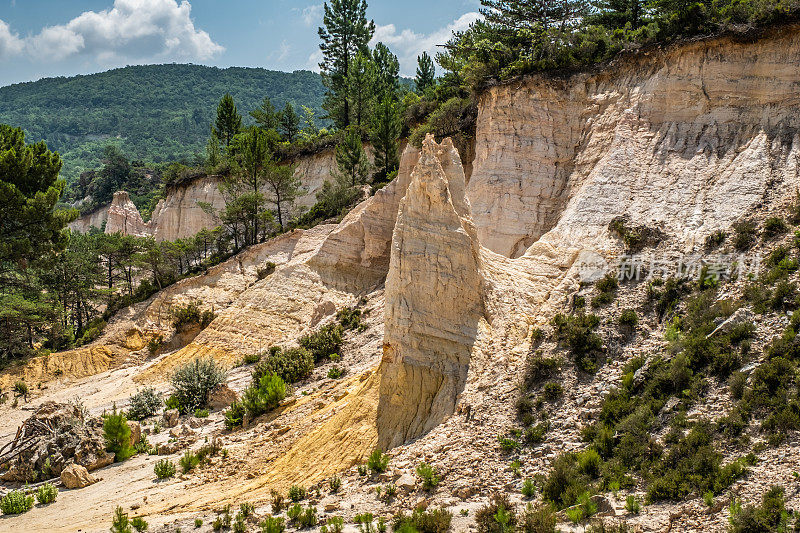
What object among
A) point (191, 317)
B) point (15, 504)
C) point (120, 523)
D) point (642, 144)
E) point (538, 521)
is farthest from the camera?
point (191, 317)

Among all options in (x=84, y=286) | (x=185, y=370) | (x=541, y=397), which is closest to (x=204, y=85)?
(x=84, y=286)

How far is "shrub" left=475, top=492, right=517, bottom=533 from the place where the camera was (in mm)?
9977

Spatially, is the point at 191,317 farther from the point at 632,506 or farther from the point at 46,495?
the point at 632,506

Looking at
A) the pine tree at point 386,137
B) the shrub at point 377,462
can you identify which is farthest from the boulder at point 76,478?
the pine tree at point 386,137

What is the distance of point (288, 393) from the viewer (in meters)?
18.4

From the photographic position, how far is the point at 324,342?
21234 mm

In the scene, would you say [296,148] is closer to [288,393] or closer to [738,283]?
[288,393]

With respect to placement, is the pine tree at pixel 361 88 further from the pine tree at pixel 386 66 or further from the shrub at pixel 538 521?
the shrub at pixel 538 521

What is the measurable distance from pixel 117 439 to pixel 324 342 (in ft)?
23.5

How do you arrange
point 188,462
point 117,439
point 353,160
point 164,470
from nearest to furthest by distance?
point 164,470
point 188,462
point 117,439
point 353,160

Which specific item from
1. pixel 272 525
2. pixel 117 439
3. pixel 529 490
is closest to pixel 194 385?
pixel 117 439

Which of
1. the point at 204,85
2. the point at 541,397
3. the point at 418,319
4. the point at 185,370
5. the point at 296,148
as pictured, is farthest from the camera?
the point at 204,85

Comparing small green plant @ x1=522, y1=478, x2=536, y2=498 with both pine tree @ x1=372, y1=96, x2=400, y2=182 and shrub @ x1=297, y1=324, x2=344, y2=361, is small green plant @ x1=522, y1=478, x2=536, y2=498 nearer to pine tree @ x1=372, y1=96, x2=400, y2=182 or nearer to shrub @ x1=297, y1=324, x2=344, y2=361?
shrub @ x1=297, y1=324, x2=344, y2=361

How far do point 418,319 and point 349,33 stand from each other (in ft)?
134
